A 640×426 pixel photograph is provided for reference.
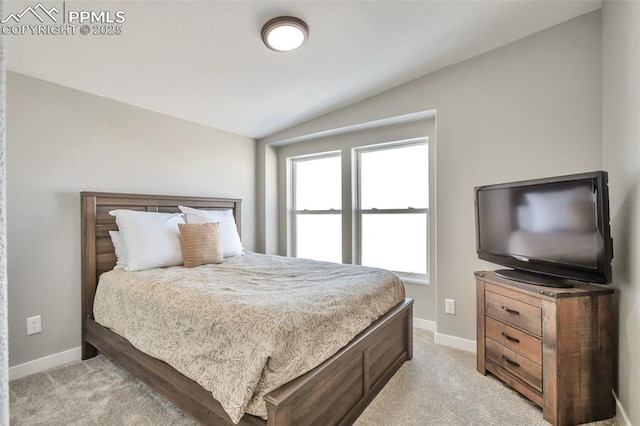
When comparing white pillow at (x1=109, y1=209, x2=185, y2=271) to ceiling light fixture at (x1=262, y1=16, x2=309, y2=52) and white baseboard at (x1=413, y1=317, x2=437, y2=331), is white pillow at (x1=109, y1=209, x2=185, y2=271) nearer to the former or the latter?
ceiling light fixture at (x1=262, y1=16, x2=309, y2=52)

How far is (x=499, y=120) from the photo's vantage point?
7.95 ft

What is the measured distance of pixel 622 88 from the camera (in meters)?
1.70

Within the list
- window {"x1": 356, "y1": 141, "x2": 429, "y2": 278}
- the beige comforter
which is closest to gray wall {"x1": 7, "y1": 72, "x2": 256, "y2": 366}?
the beige comforter

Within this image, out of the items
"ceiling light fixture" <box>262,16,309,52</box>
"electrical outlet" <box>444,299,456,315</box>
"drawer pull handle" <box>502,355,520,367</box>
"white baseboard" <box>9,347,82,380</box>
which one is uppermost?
"ceiling light fixture" <box>262,16,309,52</box>

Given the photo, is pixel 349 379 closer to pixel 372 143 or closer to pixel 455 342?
pixel 455 342

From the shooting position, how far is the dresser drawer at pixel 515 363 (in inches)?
70.3

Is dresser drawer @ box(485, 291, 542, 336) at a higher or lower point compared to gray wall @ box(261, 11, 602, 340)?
lower

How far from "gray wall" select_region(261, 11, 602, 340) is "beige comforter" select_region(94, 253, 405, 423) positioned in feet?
2.41

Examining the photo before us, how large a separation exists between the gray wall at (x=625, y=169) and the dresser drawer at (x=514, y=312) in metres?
0.41

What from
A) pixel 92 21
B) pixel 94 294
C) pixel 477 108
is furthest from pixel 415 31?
pixel 94 294

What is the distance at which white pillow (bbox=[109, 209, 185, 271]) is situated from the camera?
2.32 meters

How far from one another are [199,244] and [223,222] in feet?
1.94

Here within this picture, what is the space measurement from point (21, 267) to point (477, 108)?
3.84m

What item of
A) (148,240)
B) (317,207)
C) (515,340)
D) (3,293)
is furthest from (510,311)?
(148,240)
